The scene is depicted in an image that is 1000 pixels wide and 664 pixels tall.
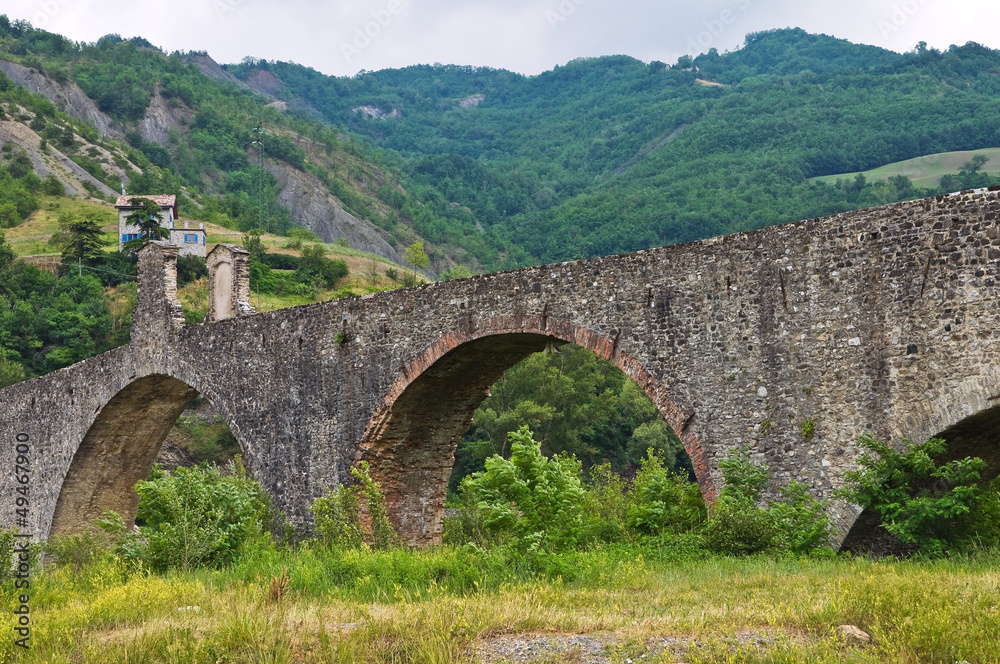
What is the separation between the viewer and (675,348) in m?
10.4

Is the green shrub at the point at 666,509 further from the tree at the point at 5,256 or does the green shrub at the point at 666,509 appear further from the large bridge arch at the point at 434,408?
the tree at the point at 5,256

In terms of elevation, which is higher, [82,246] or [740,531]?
[82,246]

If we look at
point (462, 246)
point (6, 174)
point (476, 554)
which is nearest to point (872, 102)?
point (462, 246)

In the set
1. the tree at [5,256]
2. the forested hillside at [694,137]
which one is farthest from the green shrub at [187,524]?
the forested hillside at [694,137]

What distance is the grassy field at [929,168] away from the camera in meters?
46.0

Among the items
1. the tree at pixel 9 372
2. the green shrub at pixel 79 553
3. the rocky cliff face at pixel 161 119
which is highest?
the rocky cliff face at pixel 161 119

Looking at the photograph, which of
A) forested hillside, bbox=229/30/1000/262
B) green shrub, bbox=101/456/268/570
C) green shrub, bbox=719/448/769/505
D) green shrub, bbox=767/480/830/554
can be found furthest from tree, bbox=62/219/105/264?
green shrub, bbox=767/480/830/554

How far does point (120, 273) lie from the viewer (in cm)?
4162

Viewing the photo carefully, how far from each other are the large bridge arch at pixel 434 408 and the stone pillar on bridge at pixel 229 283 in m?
4.01

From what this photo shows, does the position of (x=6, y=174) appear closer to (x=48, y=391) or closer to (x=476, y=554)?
(x=48, y=391)

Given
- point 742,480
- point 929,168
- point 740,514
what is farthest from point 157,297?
point 929,168

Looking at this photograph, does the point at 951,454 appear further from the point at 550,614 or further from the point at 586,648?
the point at 586,648

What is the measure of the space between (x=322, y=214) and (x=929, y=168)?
4209 cm

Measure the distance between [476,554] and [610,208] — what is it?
48684 millimetres
